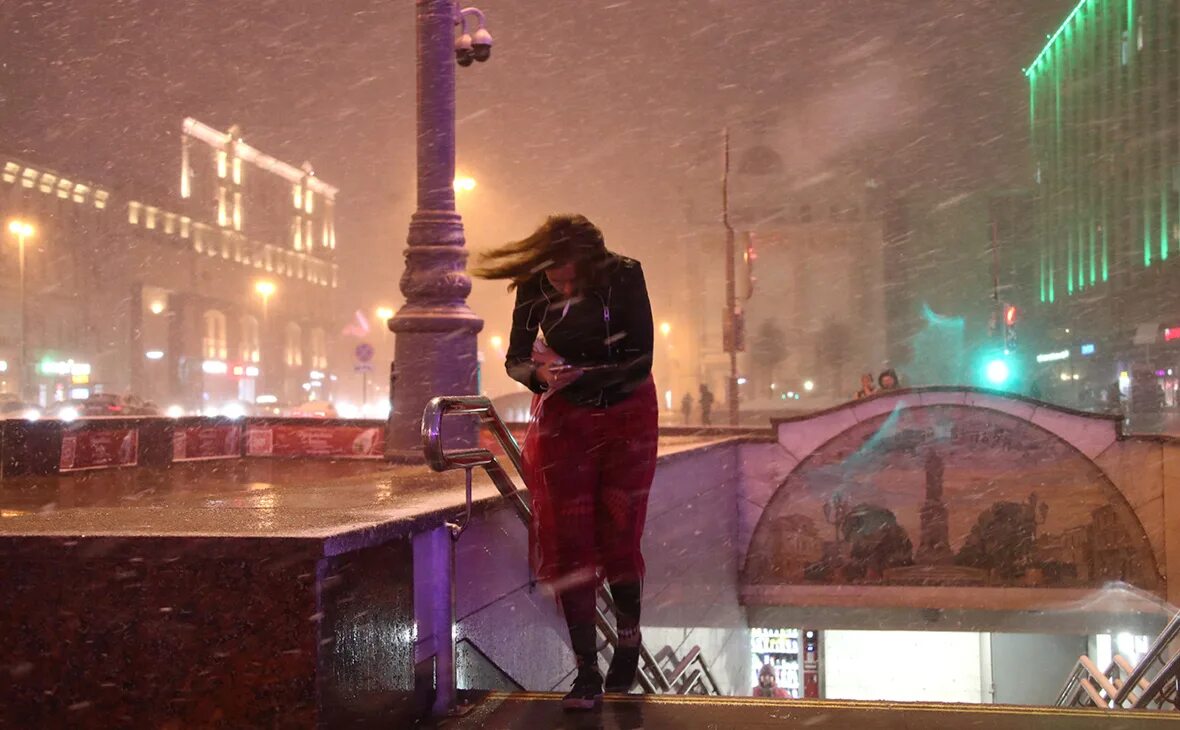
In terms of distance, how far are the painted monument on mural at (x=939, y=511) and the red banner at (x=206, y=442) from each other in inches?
295

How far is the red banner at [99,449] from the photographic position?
11398 mm

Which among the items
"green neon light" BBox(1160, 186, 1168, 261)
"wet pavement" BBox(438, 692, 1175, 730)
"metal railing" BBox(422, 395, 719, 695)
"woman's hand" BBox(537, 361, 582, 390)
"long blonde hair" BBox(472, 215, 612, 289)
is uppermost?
"green neon light" BBox(1160, 186, 1168, 261)

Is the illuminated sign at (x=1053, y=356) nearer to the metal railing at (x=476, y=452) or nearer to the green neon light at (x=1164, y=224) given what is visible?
the green neon light at (x=1164, y=224)

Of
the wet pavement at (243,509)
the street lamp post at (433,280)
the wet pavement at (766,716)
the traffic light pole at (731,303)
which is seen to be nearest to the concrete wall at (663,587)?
the wet pavement at (243,509)

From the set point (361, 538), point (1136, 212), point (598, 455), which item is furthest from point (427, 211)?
point (1136, 212)

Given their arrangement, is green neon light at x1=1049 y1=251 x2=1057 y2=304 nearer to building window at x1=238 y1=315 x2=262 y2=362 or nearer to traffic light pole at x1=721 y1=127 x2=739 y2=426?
building window at x1=238 y1=315 x2=262 y2=362

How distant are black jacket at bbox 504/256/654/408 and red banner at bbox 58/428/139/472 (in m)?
8.87

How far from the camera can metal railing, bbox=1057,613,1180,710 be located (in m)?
6.10

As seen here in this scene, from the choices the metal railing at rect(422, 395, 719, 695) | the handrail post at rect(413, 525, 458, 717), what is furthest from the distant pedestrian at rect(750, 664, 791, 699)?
the handrail post at rect(413, 525, 458, 717)

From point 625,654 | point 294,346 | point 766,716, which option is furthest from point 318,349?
point 766,716

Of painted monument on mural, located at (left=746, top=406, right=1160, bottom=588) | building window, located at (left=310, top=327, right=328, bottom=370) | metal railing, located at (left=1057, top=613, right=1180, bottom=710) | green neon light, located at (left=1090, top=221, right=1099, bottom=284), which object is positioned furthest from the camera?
building window, located at (left=310, top=327, right=328, bottom=370)

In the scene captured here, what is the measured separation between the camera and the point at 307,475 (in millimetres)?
11328

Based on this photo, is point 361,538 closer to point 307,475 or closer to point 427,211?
point 427,211

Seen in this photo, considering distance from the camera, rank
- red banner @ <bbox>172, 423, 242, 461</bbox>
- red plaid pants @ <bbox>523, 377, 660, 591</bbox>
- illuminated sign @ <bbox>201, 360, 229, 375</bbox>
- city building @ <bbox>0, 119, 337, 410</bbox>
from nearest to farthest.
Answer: red plaid pants @ <bbox>523, 377, 660, 591</bbox> < red banner @ <bbox>172, 423, 242, 461</bbox> < city building @ <bbox>0, 119, 337, 410</bbox> < illuminated sign @ <bbox>201, 360, 229, 375</bbox>
